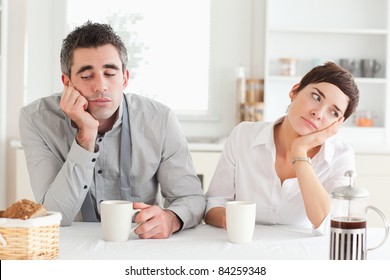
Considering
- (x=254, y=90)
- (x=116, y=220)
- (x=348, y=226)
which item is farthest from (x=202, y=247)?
(x=254, y=90)

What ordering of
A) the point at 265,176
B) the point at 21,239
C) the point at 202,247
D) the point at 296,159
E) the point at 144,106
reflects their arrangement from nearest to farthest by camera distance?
the point at 21,239 < the point at 202,247 < the point at 296,159 < the point at 265,176 < the point at 144,106

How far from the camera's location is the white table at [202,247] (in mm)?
1439

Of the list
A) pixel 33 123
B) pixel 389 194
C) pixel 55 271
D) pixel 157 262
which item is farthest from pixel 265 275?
pixel 389 194

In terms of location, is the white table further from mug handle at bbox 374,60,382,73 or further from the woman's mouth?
mug handle at bbox 374,60,382,73

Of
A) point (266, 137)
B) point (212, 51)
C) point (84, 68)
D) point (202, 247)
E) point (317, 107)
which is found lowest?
point (202, 247)

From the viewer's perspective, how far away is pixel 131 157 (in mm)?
2016

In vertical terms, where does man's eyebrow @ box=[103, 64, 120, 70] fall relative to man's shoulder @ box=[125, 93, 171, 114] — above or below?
above

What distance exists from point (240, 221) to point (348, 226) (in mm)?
297

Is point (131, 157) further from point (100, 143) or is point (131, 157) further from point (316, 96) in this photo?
point (316, 96)

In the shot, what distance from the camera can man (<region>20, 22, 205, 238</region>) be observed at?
1.81m

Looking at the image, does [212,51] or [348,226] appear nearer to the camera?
[348,226]

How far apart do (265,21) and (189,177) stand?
8.01 ft

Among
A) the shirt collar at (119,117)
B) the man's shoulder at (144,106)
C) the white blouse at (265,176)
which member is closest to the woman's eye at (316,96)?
the white blouse at (265,176)

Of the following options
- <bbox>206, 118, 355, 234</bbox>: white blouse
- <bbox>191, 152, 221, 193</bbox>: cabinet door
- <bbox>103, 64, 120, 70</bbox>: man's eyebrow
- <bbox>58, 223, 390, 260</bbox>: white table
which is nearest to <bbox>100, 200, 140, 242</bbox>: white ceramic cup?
<bbox>58, 223, 390, 260</bbox>: white table
